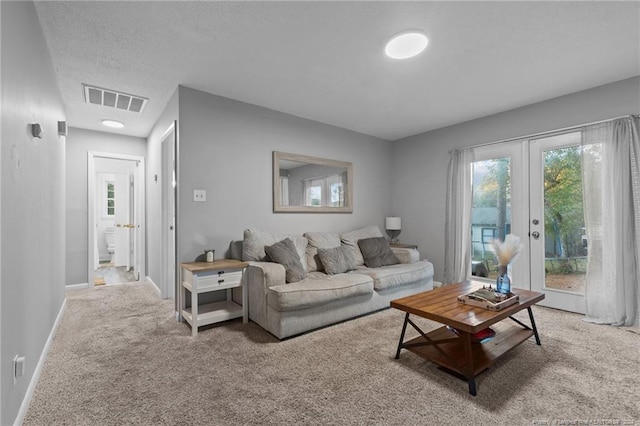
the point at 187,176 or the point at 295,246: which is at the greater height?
the point at 187,176

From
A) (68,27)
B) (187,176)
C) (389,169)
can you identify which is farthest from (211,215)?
(389,169)

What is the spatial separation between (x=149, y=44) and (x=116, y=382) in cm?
251

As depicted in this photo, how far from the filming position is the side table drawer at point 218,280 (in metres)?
2.70

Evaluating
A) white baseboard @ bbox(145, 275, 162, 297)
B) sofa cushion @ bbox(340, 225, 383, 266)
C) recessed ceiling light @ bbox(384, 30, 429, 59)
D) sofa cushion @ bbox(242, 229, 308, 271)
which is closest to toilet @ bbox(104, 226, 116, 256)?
white baseboard @ bbox(145, 275, 162, 297)

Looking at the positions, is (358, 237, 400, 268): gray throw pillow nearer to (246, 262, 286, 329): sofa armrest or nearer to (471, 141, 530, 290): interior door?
(471, 141, 530, 290): interior door

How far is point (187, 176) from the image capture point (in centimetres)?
302

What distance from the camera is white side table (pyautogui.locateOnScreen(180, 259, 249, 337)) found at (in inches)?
105

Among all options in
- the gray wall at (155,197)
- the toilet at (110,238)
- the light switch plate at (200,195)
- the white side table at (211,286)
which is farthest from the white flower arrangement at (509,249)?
the toilet at (110,238)

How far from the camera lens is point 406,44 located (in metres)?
2.29

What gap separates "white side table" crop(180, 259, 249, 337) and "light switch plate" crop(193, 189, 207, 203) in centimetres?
67

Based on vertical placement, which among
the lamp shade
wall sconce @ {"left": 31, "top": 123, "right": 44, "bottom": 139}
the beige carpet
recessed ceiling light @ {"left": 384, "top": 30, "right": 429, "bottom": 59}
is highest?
recessed ceiling light @ {"left": 384, "top": 30, "right": 429, "bottom": 59}

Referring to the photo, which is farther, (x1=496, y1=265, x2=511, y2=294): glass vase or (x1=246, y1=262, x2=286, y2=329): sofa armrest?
(x1=246, y1=262, x2=286, y2=329): sofa armrest

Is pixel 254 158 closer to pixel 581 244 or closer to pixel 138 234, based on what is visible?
pixel 138 234

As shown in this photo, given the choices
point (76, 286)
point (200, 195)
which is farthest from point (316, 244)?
point (76, 286)
